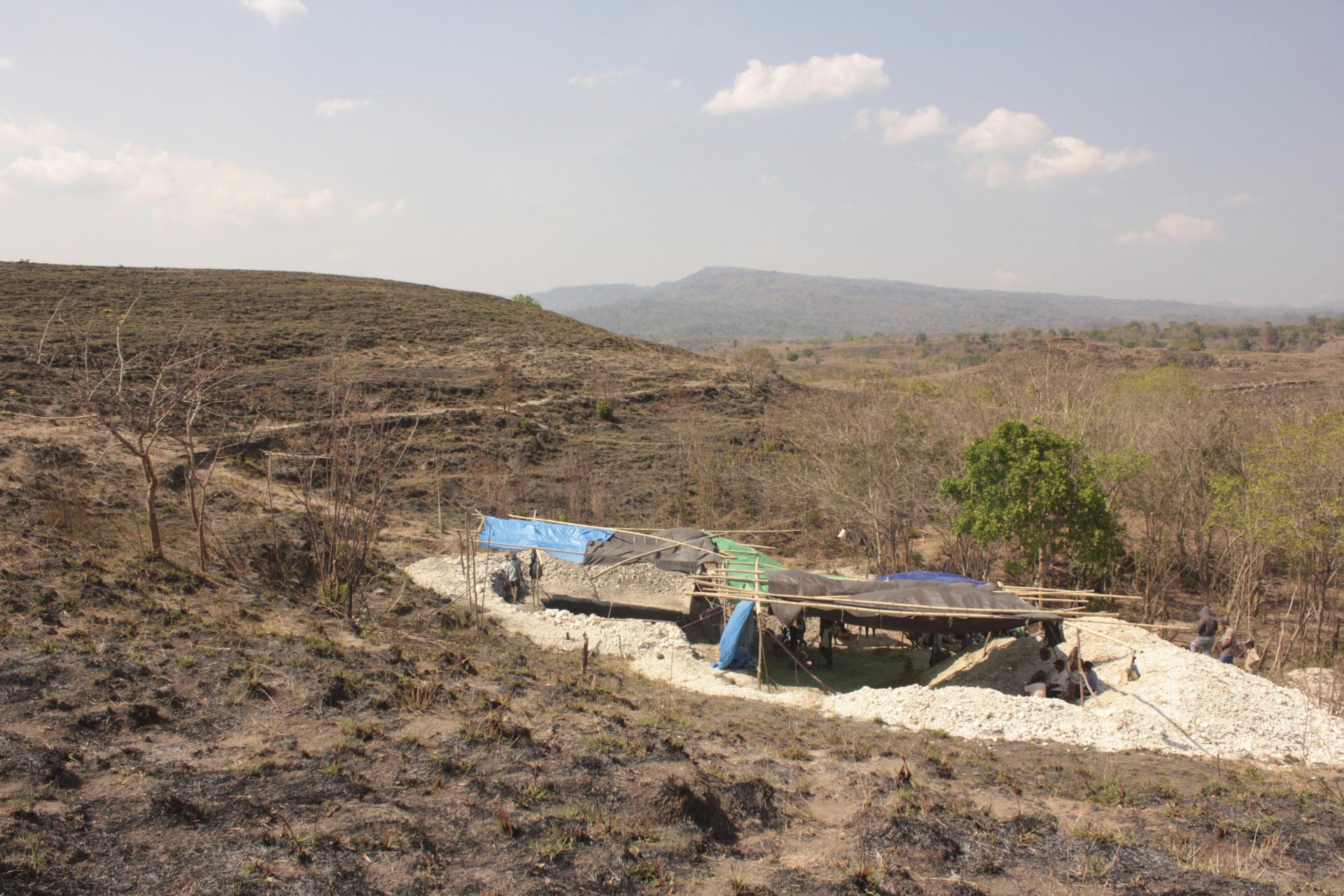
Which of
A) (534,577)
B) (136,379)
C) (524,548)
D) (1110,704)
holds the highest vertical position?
(136,379)

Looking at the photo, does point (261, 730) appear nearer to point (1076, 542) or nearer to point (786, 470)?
point (1076, 542)

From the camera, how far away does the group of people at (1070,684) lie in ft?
30.9

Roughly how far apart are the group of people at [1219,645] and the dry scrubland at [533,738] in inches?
39.8

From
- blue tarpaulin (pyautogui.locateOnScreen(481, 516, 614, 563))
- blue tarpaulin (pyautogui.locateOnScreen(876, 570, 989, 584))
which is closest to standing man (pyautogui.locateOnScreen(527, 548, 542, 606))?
blue tarpaulin (pyautogui.locateOnScreen(481, 516, 614, 563))

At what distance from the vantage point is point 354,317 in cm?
3703

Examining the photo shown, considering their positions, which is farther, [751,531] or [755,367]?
[755,367]

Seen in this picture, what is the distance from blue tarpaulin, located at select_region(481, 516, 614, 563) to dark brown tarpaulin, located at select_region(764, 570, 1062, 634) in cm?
518

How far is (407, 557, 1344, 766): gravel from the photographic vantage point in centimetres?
835

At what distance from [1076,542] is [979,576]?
2837mm

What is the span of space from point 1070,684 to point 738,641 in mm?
4591

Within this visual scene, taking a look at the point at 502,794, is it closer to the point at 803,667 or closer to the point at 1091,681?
the point at 803,667

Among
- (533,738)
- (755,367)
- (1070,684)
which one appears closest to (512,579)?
(533,738)

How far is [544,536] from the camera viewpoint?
15883 mm

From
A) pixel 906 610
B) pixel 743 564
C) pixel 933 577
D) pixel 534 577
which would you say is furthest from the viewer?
pixel 534 577
